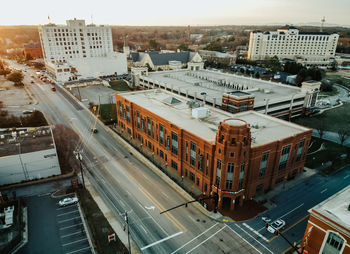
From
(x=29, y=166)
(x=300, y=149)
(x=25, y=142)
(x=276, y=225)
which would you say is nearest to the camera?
(x=276, y=225)

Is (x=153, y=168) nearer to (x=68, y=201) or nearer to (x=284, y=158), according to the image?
(x=68, y=201)

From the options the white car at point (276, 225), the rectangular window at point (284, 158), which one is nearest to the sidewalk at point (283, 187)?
the rectangular window at point (284, 158)

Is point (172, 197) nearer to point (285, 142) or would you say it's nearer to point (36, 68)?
point (285, 142)

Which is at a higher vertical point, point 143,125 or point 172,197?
point 143,125

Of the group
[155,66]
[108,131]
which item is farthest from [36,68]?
[108,131]

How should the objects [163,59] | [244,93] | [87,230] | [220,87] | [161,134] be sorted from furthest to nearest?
[163,59]
[220,87]
[244,93]
[161,134]
[87,230]

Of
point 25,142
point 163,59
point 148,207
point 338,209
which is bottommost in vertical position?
point 148,207

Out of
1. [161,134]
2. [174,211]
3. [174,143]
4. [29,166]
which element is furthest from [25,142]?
[174,211]
